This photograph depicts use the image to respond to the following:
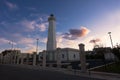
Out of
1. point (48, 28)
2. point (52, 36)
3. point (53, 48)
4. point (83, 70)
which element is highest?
point (48, 28)

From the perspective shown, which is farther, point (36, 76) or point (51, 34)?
point (51, 34)

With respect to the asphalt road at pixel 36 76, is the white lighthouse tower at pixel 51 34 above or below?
above

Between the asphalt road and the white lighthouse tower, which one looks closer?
the asphalt road

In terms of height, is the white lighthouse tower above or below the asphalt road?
above

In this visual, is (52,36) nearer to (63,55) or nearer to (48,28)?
(48,28)

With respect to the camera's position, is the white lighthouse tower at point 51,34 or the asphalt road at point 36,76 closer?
the asphalt road at point 36,76

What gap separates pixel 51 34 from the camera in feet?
175

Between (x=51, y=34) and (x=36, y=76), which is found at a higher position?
(x=51, y=34)

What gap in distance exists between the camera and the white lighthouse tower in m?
51.7

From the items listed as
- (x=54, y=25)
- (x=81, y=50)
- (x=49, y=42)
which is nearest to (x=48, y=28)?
(x=54, y=25)

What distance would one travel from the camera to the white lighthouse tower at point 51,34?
169ft

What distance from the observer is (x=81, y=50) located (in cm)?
1677

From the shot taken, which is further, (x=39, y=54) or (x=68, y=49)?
(x=39, y=54)

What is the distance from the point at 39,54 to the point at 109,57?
99.5 feet
